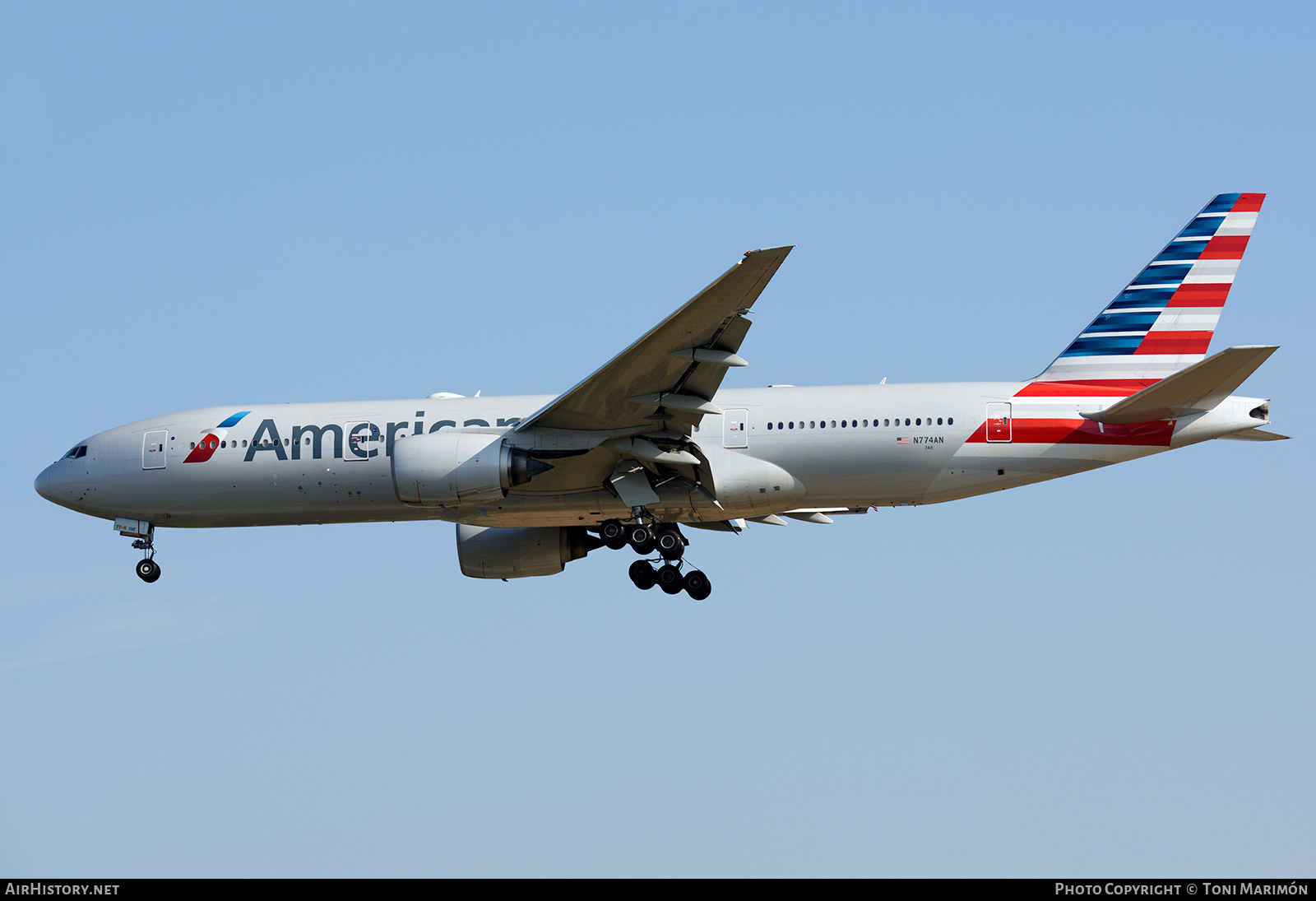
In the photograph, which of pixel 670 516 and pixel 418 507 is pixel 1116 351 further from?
pixel 418 507

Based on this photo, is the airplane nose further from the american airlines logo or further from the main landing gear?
the main landing gear

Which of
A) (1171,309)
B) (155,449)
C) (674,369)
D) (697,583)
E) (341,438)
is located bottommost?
(697,583)

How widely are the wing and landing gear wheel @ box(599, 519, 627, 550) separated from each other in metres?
2.70

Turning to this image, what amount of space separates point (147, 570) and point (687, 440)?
11.1 meters

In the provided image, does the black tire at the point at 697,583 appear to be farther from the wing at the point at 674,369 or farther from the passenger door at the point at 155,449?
the passenger door at the point at 155,449

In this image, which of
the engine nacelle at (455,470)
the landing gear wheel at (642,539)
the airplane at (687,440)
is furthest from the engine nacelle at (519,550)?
the engine nacelle at (455,470)

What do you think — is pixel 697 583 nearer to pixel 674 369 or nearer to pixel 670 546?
pixel 670 546

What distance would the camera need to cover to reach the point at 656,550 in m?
26.0

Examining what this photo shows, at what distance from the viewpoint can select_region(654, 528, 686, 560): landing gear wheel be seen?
25.6 metres

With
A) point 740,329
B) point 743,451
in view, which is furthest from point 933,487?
point 740,329

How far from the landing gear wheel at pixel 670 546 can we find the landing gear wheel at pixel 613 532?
2.00ft

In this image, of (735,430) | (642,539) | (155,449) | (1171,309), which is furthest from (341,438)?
(1171,309)

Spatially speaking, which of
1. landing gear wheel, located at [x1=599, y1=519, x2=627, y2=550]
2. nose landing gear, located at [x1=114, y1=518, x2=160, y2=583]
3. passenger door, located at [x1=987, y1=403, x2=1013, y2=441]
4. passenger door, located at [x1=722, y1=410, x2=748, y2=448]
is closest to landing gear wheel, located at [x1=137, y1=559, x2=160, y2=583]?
nose landing gear, located at [x1=114, y1=518, x2=160, y2=583]

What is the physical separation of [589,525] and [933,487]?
6.63m
